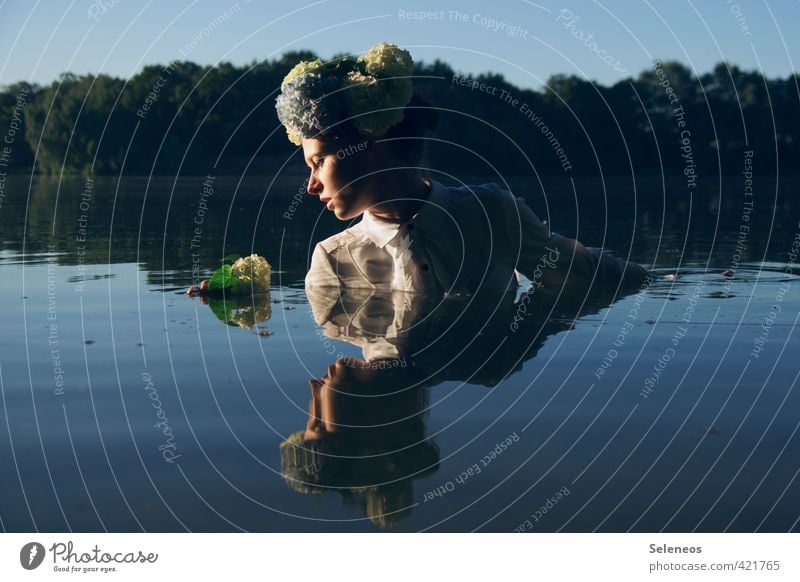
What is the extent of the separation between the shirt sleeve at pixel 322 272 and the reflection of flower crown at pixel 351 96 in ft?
3.64

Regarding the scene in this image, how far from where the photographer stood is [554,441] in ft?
12.5

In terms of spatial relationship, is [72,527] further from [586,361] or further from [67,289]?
[67,289]

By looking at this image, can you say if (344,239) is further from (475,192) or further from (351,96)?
(351,96)

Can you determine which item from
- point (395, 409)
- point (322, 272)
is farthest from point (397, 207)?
point (395, 409)

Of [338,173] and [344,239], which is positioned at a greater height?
[338,173]

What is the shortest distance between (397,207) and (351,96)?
2.68 ft

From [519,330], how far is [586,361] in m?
0.87

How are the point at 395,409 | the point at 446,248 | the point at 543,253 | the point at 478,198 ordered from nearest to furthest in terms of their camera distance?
1. the point at 395,409
2. the point at 446,248
3. the point at 478,198
4. the point at 543,253

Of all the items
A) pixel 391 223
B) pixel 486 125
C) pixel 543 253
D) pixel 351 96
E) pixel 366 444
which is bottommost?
pixel 366 444

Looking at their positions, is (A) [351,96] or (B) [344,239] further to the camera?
(B) [344,239]

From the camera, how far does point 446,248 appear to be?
23.3 feet

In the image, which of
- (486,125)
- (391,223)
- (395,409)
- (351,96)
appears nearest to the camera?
(395,409)

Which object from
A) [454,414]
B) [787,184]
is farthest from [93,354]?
[787,184]

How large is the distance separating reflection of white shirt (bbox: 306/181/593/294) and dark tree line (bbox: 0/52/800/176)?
1924cm
